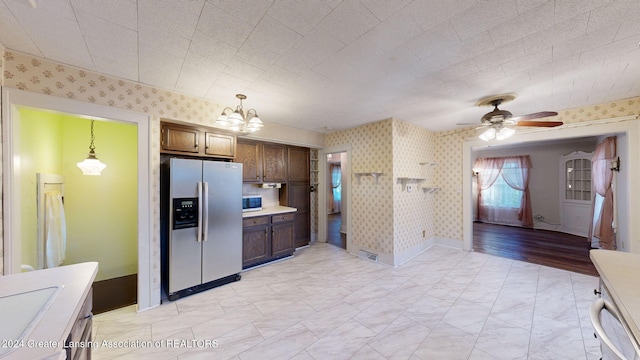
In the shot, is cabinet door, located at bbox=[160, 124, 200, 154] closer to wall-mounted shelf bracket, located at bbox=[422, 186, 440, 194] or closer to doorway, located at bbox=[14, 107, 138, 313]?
doorway, located at bbox=[14, 107, 138, 313]

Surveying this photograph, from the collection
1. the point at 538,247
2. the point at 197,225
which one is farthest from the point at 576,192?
the point at 197,225

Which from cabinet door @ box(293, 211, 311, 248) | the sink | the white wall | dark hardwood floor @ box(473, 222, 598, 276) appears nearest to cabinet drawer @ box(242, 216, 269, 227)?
cabinet door @ box(293, 211, 311, 248)

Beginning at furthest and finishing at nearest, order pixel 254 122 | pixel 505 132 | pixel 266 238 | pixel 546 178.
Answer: pixel 546 178, pixel 266 238, pixel 505 132, pixel 254 122

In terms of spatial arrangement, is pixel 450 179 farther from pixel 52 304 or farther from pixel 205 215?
pixel 52 304

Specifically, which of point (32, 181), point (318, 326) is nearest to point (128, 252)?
point (32, 181)

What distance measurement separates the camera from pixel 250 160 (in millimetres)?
3912

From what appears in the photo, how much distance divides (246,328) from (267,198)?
2.61m

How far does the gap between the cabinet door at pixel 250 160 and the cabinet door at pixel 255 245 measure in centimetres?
90

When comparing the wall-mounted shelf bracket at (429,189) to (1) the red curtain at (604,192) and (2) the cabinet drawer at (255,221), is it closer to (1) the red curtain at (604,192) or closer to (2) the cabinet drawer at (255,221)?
(1) the red curtain at (604,192)

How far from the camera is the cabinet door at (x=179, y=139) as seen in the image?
272 centimetres

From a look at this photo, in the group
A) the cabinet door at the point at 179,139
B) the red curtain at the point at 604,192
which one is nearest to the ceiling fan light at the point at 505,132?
the red curtain at the point at 604,192

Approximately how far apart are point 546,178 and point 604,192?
2.28m

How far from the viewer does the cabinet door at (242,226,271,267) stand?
3.49m

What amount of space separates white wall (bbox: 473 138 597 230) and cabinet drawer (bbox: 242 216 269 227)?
769 centimetres
